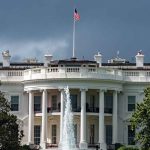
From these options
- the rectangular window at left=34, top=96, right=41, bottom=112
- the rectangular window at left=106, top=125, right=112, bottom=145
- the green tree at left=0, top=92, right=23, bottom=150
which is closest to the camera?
the green tree at left=0, top=92, right=23, bottom=150

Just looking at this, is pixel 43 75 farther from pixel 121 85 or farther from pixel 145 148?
pixel 145 148

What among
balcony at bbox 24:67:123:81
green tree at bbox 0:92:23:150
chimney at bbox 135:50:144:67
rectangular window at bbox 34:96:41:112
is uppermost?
chimney at bbox 135:50:144:67

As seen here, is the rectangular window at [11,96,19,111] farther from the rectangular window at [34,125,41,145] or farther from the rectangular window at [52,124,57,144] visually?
the rectangular window at [52,124,57,144]

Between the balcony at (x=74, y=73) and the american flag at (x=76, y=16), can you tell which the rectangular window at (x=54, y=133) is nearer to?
the balcony at (x=74, y=73)

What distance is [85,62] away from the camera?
93.8 m

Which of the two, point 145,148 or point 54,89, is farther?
point 54,89

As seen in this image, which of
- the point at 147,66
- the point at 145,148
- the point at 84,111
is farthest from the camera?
the point at 147,66

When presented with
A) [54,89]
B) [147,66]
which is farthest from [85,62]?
[147,66]

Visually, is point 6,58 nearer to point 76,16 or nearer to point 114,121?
point 76,16

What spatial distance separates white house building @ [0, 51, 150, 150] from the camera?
3620 inches

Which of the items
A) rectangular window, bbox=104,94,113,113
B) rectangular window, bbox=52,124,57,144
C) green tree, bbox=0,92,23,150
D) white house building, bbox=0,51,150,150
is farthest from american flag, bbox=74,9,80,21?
green tree, bbox=0,92,23,150

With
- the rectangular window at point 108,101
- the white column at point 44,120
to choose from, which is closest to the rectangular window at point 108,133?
the rectangular window at point 108,101

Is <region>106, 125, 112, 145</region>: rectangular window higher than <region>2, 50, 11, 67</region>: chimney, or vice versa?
<region>2, 50, 11, 67</region>: chimney

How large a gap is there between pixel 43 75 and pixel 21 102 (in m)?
5.42
